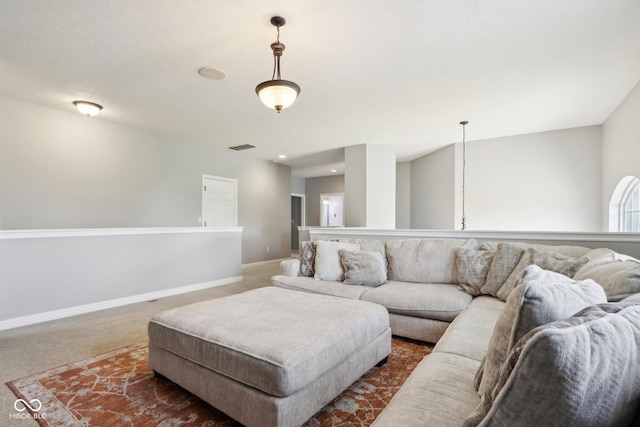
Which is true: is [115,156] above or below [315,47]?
below

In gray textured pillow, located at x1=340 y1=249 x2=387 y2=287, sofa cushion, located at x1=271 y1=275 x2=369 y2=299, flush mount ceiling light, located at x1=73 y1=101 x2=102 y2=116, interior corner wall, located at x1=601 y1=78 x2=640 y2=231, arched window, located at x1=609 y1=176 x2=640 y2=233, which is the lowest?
sofa cushion, located at x1=271 y1=275 x2=369 y2=299

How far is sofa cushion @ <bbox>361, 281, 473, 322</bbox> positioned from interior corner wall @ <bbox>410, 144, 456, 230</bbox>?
3.54m

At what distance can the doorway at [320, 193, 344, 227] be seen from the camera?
957 cm

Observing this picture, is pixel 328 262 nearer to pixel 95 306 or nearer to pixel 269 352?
pixel 269 352

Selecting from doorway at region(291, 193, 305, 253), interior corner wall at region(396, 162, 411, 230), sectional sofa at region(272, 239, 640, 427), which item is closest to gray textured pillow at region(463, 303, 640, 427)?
sectional sofa at region(272, 239, 640, 427)

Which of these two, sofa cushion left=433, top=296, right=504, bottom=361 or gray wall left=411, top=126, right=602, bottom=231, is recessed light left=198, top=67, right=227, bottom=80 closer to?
sofa cushion left=433, top=296, right=504, bottom=361

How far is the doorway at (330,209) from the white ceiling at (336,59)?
5.01 m

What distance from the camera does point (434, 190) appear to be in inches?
260

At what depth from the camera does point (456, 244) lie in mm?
3156

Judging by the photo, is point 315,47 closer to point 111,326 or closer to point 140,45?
point 140,45

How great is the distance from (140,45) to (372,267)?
2.91m

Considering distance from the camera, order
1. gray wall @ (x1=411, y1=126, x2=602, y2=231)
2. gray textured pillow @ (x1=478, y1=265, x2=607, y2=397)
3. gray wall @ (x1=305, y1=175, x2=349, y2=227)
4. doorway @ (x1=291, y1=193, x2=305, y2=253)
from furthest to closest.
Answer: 1. doorway @ (x1=291, y1=193, x2=305, y2=253)
2. gray wall @ (x1=305, y1=175, x2=349, y2=227)
3. gray wall @ (x1=411, y1=126, x2=602, y2=231)
4. gray textured pillow @ (x1=478, y1=265, x2=607, y2=397)

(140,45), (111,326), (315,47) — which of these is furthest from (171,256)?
(315,47)

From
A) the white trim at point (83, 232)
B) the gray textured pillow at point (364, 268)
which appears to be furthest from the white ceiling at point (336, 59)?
the gray textured pillow at point (364, 268)
